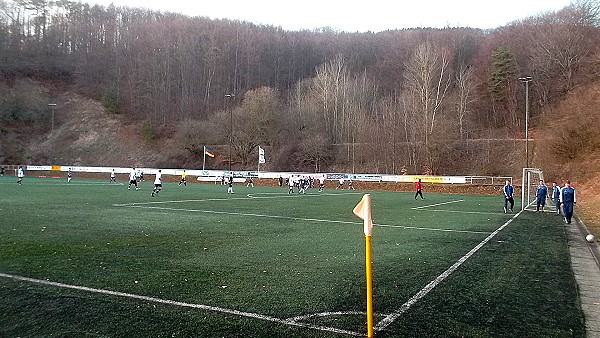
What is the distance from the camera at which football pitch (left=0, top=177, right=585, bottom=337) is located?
497 centimetres

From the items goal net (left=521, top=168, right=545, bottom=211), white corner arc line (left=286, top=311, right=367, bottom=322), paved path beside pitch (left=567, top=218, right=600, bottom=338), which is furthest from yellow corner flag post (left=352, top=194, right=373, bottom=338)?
goal net (left=521, top=168, right=545, bottom=211)

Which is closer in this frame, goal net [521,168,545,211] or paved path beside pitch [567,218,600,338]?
paved path beside pitch [567,218,600,338]

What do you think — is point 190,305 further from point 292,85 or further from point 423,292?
point 292,85

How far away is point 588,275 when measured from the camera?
811 cm

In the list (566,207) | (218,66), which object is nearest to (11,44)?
(218,66)

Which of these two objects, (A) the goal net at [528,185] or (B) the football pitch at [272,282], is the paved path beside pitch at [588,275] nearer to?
(B) the football pitch at [272,282]

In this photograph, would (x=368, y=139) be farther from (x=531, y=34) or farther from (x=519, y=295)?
(x=519, y=295)

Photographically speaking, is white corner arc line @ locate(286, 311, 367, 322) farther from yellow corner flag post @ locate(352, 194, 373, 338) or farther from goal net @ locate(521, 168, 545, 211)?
goal net @ locate(521, 168, 545, 211)

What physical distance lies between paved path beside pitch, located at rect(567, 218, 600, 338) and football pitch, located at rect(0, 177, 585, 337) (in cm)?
15

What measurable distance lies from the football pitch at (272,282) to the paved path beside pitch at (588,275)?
0.48ft

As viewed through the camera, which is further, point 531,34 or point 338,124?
point 531,34

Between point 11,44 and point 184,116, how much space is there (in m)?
45.6

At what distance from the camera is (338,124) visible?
205 ft

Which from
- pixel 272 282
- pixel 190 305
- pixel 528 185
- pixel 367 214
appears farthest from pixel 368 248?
pixel 528 185
